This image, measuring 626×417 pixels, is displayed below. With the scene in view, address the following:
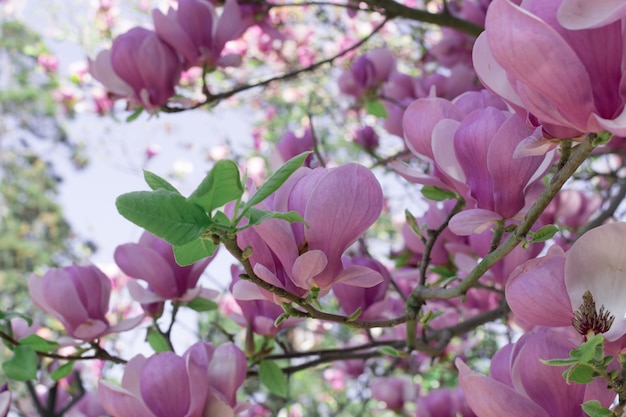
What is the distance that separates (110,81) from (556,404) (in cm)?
89

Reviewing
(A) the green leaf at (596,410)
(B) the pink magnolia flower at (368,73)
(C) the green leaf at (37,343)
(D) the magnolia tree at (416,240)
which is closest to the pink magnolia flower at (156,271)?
(D) the magnolia tree at (416,240)

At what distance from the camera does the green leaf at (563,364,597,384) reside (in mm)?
488

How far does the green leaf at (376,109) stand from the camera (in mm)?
1448

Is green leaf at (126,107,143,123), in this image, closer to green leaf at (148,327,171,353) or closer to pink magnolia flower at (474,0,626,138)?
green leaf at (148,327,171,353)

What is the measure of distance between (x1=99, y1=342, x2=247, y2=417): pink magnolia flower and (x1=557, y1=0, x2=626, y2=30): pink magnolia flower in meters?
0.50

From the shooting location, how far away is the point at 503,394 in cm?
54

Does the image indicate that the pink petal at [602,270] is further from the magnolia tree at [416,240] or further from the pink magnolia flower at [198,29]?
the pink magnolia flower at [198,29]

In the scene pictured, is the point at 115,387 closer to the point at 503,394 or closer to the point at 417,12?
the point at 503,394

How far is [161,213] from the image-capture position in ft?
1.41

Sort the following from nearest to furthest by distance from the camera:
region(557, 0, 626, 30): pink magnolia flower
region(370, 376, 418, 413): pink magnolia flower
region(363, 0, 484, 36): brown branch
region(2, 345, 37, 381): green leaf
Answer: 1. region(557, 0, 626, 30): pink magnolia flower
2. region(2, 345, 37, 381): green leaf
3. region(363, 0, 484, 36): brown branch
4. region(370, 376, 418, 413): pink magnolia flower

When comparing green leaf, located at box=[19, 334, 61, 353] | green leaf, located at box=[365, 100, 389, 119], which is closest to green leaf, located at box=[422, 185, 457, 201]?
green leaf, located at box=[19, 334, 61, 353]

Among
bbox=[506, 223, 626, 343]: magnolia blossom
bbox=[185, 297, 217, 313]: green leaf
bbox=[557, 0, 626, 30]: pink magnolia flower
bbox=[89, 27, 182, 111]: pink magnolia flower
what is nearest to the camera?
bbox=[557, 0, 626, 30]: pink magnolia flower

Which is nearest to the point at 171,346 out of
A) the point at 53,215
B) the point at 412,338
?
the point at 412,338

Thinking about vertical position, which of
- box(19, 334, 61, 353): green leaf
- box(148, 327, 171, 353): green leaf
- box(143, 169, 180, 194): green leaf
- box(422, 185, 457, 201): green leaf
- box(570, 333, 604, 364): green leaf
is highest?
box(422, 185, 457, 201): green leaf
